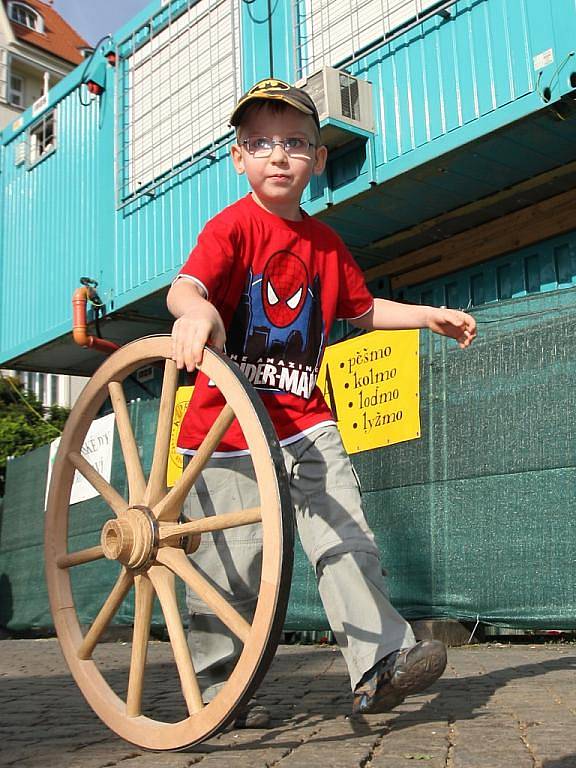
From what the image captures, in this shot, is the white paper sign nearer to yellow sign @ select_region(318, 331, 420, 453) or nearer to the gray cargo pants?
yellow sign @ select_region(318, 331, 420, 453)

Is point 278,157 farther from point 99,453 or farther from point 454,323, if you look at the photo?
point 99,453

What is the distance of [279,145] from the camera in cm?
278

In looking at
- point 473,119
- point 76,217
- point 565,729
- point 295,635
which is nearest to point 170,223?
point 76,217

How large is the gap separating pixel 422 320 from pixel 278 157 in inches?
29.7

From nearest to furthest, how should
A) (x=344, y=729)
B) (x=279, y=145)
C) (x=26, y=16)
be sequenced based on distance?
(x=344, y=729)
(x=279, y=145)
(x=26, y=16)

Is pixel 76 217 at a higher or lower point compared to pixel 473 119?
higher

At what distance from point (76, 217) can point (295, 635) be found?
23.5 feet

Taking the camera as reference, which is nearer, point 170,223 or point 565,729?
point 565,729

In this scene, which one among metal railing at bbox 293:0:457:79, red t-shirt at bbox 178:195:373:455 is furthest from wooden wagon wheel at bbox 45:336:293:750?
metal railing at bbox 293:0:457:79

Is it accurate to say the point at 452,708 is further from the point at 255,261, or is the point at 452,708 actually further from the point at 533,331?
the point at 533,331

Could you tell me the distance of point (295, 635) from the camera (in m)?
6.97

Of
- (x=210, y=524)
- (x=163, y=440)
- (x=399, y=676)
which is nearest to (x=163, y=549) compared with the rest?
(x=210, y=524)

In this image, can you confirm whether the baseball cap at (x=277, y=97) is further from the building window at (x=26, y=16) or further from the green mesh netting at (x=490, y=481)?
the building window at (x=26, y=16)

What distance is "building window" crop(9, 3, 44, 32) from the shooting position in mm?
36688
